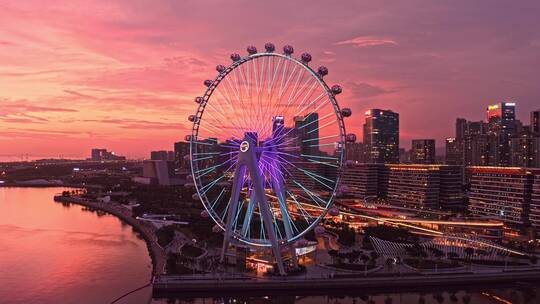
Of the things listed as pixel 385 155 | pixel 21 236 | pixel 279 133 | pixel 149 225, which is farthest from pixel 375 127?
pixel 279 133

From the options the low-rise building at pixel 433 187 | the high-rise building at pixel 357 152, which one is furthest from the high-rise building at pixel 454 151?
the low-rise building at pixel 433 187

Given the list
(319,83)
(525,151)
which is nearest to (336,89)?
(319,83)

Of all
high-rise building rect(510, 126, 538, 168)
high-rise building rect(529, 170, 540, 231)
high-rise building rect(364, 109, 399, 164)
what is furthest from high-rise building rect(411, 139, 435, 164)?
high-rise building rect(529, 170, 540, 231)

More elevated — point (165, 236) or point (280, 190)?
point (280, 190)

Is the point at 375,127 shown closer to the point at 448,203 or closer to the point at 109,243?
the point at 448,203

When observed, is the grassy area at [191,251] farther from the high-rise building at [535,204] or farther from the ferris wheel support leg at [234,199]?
the high-rise building at [535,204]

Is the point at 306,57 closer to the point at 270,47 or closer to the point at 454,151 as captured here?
the point at 270,47

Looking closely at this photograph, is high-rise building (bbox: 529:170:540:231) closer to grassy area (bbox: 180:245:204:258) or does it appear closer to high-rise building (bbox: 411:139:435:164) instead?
grassy area (bbox: 180:245:204:258)
